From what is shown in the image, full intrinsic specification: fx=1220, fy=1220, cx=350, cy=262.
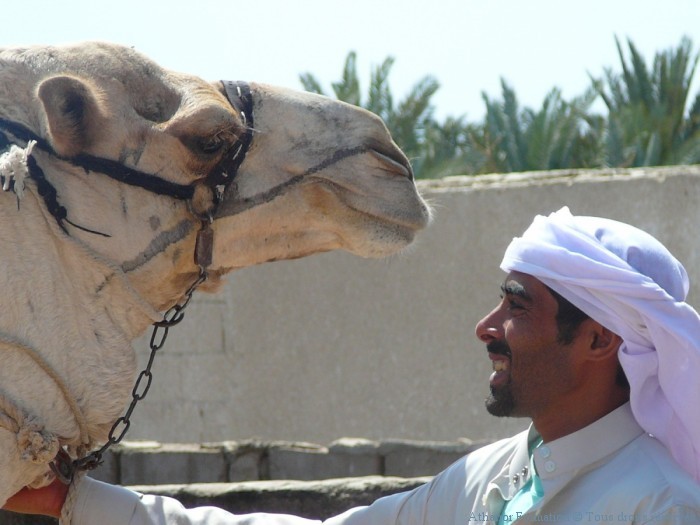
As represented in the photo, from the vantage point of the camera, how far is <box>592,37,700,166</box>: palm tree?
47.2 feet

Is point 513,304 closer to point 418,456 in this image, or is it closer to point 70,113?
point 70,113

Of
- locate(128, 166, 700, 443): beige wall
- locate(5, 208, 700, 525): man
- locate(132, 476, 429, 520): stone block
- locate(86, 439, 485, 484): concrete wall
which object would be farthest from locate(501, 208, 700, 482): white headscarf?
locate(128, 166, 700, 443): beige wall

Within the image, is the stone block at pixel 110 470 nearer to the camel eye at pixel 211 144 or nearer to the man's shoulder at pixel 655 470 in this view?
Answer: the camel eye at pixel 211 144

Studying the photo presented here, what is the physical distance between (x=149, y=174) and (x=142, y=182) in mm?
23

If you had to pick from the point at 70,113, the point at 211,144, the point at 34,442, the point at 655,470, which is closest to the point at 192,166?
the point at 211,144

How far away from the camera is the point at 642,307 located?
2.52 m

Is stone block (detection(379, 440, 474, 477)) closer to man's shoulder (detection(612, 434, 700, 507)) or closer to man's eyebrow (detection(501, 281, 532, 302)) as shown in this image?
man's eyebrow (detection(501, 281, 532, 302))

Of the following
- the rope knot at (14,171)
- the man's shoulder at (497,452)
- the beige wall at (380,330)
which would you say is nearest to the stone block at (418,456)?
the beige wall at (380,330)

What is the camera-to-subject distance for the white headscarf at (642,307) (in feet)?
8.21

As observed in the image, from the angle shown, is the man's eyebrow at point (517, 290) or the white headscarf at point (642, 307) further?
the man's eyebrow at point (517, 290)

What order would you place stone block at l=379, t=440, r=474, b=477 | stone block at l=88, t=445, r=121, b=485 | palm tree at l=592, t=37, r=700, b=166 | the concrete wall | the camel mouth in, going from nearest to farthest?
the camel mouth → stone block at l=379, t=440, r=474, b=477 → stone block at l=88, t=445, r=121, b=485 → the concrete wall → palm tree at l=592, t=37, r=700, b=166

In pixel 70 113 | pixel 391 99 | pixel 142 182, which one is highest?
pixel 70 113

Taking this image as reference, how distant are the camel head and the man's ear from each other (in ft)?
1.61

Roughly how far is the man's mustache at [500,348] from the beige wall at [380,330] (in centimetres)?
438
